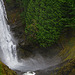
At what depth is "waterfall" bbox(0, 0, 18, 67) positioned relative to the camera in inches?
648

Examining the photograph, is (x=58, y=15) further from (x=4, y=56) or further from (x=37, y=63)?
(x=4, y=56)

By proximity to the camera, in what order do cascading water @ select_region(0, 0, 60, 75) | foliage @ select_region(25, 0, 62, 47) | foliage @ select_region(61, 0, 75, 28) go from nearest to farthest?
foliage @ select_region(61, 0, 75, 28)
foliage @ select_region(25, 0, 62, 47)
cascading water @ select_region(0, 0, 60, 75)

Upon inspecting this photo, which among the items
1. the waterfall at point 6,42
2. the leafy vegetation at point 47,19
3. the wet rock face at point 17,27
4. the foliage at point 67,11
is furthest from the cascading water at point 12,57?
the foliage at point 67,11

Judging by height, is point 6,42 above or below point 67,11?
above

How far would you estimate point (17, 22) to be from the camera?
59.5 ft

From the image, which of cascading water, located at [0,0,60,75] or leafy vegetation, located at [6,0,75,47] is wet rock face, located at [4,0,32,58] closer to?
cascading water, located at [0,0,60,75]

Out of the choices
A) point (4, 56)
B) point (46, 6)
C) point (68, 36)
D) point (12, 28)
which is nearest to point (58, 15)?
point (46, 6)

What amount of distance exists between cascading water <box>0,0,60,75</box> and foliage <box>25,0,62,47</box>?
2219 millimetres

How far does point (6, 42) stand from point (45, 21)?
724cm

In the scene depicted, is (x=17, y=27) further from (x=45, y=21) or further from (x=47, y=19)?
(x=47, y=19)

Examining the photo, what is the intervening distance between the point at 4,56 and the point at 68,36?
9.30 metres

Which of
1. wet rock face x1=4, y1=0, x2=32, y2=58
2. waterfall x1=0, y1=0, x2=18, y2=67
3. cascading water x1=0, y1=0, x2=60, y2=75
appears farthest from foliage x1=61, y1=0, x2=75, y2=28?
waterfall x1=0, y1=0, x2=18, y2=67

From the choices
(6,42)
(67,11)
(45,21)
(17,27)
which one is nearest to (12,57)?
(6,42)

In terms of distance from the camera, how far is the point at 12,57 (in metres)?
16.6
